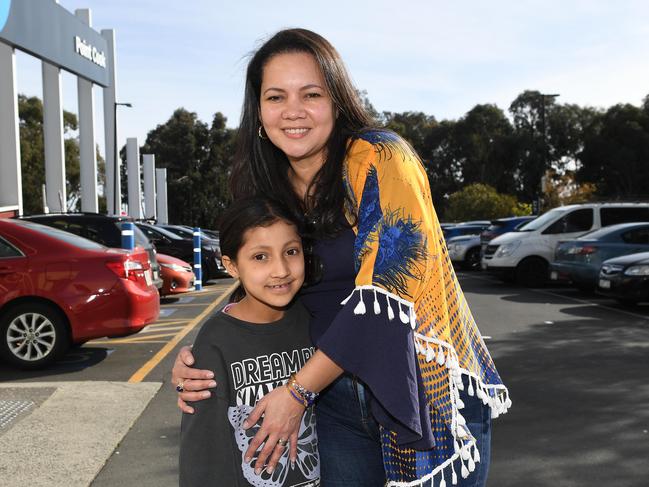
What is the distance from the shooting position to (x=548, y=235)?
15.9 meters

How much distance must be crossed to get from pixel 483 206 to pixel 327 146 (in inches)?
1722

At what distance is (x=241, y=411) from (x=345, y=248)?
493mm

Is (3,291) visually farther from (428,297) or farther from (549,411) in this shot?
(428,297)

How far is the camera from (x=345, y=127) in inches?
78.4

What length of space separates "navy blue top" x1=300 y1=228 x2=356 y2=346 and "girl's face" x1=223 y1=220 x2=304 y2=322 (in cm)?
6

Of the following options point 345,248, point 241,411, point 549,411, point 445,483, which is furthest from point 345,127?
point 549,411

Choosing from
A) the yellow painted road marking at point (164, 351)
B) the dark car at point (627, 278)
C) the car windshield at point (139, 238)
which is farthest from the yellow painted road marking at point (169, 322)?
the dark car at point (627, 278)

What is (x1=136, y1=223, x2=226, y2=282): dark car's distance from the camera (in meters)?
17.9

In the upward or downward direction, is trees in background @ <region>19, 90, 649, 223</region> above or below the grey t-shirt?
above

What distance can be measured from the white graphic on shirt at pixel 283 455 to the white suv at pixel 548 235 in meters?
14.5

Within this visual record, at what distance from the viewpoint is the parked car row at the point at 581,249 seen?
38.0 ft

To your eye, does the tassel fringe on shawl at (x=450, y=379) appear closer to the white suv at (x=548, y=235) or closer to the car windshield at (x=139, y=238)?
the car windshield at (x=139, y=238)

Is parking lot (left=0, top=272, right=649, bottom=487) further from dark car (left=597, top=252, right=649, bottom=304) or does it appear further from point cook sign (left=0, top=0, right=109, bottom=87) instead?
point cook sign (left=0, top=0, right=109, bottom=87)

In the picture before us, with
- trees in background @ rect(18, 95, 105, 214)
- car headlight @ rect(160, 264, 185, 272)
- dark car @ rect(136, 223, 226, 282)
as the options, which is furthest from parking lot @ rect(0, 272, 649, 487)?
trees in background @ rect(18, 95, 105, 214)
